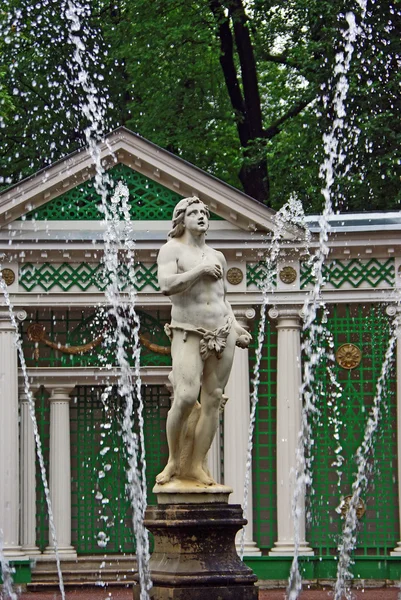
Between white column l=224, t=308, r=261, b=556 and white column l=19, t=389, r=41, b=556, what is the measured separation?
2.89 m

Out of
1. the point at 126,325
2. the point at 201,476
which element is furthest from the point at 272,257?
the point at 201,476

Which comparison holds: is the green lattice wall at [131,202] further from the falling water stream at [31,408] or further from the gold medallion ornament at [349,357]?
the gold medallion ornament at [349,357]

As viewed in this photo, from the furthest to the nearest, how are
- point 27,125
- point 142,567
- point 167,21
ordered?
point 27,125 → point 167,21 → point 142,567

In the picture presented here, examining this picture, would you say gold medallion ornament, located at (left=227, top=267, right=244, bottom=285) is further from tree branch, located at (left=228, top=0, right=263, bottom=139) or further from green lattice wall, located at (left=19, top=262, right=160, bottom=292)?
tree branch, located at (left=228, top=0, right=263, bottom=139)

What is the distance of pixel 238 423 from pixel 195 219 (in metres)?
10.2

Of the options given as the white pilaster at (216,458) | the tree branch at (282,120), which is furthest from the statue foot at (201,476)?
the tree branch at (282,120)

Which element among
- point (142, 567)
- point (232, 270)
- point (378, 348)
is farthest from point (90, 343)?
point (142, 567)

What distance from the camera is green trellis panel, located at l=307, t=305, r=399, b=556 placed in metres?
23.9

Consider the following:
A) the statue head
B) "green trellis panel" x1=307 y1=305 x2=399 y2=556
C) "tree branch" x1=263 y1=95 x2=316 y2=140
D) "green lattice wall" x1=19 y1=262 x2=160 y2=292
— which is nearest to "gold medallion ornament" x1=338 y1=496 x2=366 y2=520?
"green trellis panel" x1=307 y1=305 x2=399 y2=556

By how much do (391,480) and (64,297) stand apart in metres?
5.57

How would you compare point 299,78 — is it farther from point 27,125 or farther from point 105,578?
point 105,578

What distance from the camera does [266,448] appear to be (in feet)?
79.4

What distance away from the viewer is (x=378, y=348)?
24047mm

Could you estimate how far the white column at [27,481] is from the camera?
23.8 m
